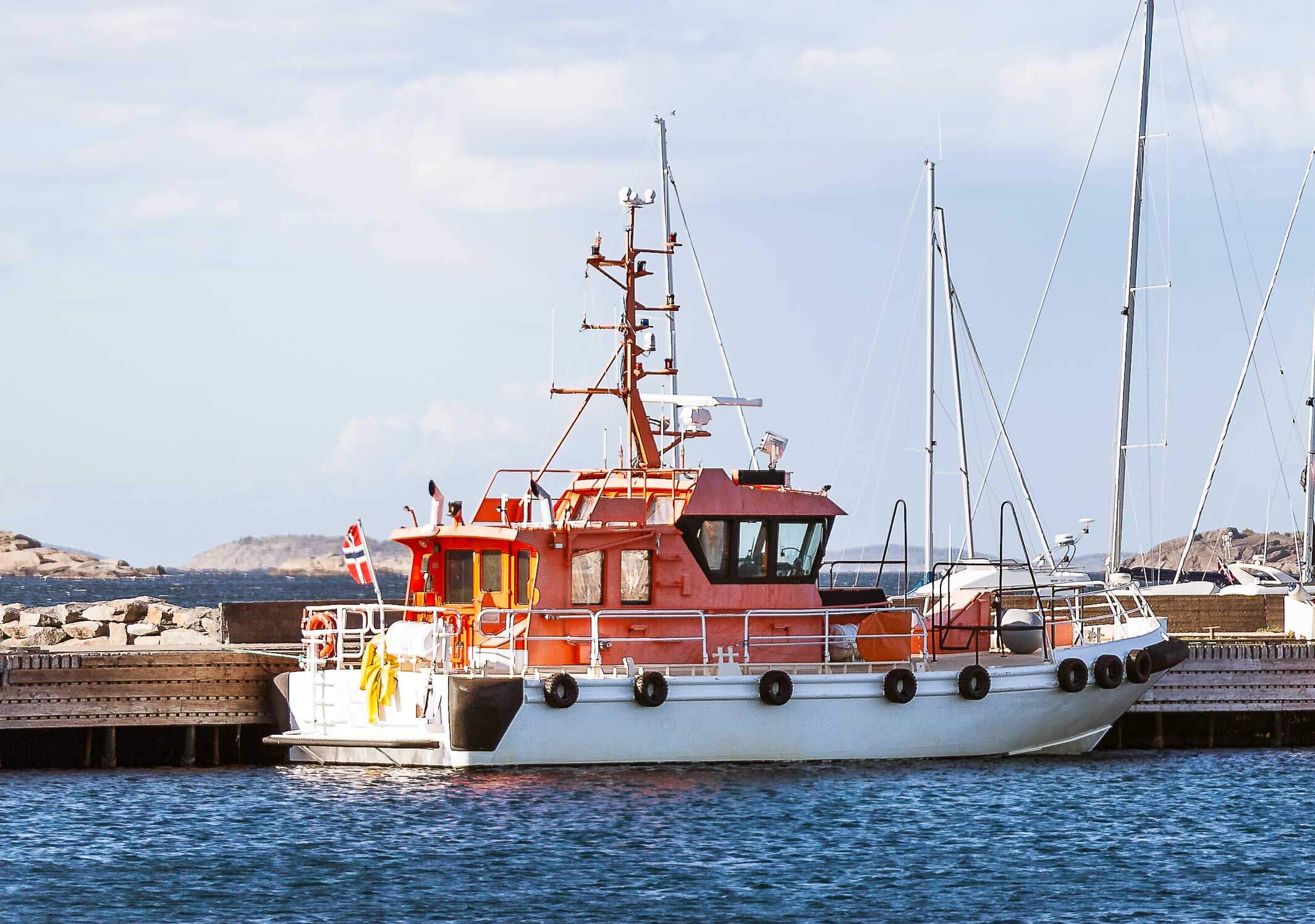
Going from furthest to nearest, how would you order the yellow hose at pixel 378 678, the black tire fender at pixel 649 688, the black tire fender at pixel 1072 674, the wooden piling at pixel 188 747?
the wooden piling at pixel 188 747, the black tire fender at pixel 1072 674, the yellow hose at pixel 378 678, the black tire fender at pixel 649 688

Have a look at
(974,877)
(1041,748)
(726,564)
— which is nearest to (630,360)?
(726,564)

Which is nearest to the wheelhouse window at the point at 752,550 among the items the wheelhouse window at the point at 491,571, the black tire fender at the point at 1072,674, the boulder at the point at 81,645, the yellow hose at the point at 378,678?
the wheelhouse window at the point at 491,571

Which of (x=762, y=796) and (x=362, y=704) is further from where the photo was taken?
(x=362, y=704)

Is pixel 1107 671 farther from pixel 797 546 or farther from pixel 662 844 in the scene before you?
pixel 662 844

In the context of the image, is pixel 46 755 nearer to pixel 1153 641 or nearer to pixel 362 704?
pixel 362 704

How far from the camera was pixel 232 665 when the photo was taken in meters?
23.5

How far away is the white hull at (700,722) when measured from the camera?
2081 cm

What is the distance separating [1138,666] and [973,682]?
8.34ft

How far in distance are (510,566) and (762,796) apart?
4356 mm

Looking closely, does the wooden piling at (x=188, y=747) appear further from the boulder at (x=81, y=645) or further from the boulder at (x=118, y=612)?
the boulder at (x=118, y=612)

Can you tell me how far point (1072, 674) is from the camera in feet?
73.8

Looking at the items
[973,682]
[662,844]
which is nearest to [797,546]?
[973,682]

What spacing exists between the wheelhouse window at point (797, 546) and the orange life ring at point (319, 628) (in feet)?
18.4

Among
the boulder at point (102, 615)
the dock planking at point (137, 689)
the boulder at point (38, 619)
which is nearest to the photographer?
the dock planking at point (137, 689)
